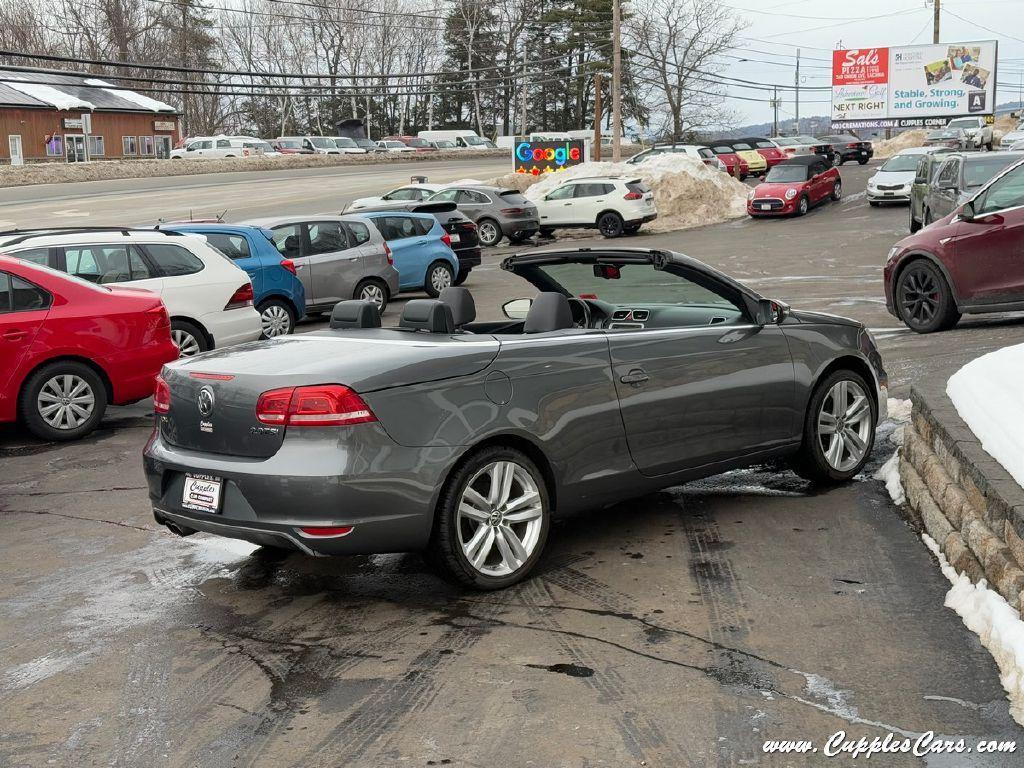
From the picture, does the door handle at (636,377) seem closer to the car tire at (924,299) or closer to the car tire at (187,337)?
the car tire at (187,337)

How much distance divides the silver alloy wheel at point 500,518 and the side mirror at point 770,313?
1.88m

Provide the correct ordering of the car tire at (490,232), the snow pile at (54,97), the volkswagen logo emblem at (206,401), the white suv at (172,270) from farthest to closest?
1. the snow pile at (54,97)
2. the car tire at (490,232)
3. the white suv at (172,270)
4. the volkswagen logo emblem at (206,401)

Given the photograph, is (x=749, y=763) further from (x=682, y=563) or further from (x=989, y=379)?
(x=989, y=379)

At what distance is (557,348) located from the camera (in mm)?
5691

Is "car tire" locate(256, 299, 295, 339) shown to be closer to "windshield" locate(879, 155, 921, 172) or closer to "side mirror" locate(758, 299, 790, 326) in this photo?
"side mirror" locate(758, 299, 790, 326)

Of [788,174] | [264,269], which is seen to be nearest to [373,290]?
[264,269]

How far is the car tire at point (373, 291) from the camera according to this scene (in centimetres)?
1752

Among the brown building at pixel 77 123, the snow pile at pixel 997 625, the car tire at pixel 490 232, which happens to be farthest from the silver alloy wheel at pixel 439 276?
the brown building at pixel 77 123

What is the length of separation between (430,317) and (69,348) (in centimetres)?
497

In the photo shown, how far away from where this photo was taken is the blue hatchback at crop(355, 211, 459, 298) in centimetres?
1964

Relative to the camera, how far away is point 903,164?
37.6 m

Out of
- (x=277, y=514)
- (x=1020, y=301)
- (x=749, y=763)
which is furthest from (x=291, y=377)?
(x=1020, y=301)

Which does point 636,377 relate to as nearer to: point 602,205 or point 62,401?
point 62,401

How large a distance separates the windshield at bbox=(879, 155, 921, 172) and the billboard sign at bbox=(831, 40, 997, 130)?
1476 inches
